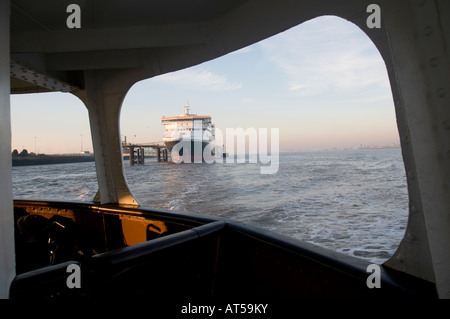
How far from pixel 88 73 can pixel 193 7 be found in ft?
7.60

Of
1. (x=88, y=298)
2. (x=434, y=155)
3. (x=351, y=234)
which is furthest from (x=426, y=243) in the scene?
(x=351, y=234)

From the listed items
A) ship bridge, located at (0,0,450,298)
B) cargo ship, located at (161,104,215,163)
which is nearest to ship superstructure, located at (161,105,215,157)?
cargo ship, located at (161,104,215,163)

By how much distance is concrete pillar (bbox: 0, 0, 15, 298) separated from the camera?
4.70 ft

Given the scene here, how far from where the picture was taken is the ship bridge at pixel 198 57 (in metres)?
1.21

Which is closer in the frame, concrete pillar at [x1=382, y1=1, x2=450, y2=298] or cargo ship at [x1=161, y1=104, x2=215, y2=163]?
concrete pillar at [x1=382, y1=1, x2=450, y2=298]

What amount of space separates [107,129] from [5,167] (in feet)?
8.77

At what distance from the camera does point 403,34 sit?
4.11 feet

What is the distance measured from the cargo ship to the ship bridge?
64.6 m

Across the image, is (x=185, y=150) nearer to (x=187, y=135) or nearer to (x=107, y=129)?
(x=187, y=135)

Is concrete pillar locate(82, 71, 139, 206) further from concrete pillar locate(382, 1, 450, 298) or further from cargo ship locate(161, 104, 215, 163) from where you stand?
cargo ship locate(161, 104, 215, 163)

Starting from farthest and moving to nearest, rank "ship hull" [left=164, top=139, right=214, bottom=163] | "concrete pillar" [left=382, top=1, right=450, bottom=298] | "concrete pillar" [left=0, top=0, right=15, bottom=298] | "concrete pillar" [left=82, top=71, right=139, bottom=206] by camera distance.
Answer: "ship hull" [left=164, top=139, right=214, bottom=163] < "concrete pillar" [left=82, top=71, right=139, bottom=206] < "concrete pillar" [left=0, top=0, right=15, bottom=298] < "concrete pillar" [left=382, top=1, right=450, bottom=298]

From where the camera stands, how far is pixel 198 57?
2953mm

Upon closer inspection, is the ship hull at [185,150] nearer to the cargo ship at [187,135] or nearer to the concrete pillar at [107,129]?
the cargo ship at [187,135]
